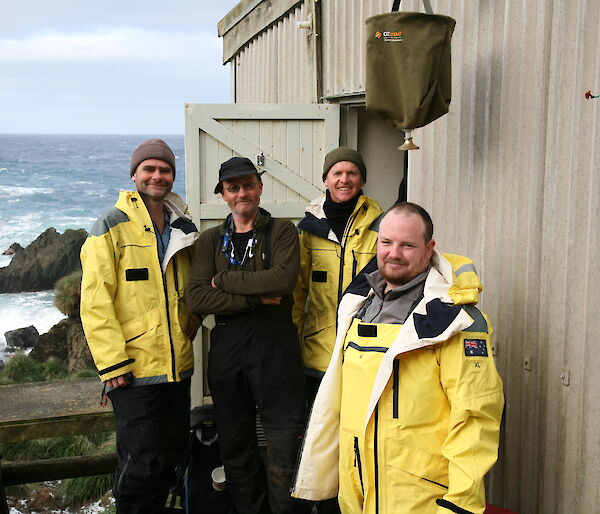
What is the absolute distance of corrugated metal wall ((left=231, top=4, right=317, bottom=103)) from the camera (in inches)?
238

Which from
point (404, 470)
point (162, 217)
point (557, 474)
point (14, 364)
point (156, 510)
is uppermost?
point (162, 217)

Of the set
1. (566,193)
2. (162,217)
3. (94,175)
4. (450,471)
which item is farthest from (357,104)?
(94,175)

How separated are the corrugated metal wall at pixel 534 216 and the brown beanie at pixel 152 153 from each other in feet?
4.97

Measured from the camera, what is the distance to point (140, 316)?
3.49 metres

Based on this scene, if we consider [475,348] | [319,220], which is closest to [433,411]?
[475,348]

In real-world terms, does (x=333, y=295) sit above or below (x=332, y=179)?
below

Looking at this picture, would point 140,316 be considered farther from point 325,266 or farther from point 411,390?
point 411,390

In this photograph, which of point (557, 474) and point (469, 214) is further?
point (469, 214)

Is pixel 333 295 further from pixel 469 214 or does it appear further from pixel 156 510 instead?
pixel 156 510

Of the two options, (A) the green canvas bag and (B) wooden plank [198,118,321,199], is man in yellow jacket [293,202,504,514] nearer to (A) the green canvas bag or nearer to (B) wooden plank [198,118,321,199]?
(A) the green canvas bag

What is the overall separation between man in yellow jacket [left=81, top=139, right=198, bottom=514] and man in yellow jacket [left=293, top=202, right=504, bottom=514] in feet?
3.78

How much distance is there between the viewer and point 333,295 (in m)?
3.64

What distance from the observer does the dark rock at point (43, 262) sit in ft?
73.3

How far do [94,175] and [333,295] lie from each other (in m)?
49.7
